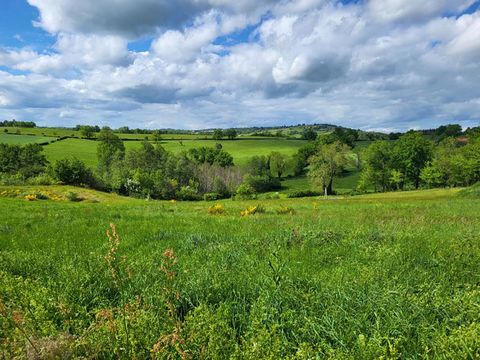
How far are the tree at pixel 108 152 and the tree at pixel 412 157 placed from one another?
81892 millimetres

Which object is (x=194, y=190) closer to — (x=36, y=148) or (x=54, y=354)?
(x=36, y=148)

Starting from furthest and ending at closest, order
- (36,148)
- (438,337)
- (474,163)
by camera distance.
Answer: (36,148), (474,163), (438,337)

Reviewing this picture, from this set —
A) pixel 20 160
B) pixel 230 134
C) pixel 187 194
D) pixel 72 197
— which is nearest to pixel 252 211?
pixel 72 197

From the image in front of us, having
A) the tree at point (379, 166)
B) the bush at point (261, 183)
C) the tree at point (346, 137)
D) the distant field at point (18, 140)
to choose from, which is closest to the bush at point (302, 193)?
the tree at point (379, 166)

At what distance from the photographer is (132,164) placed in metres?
104

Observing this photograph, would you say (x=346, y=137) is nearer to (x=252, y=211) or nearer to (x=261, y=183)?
(x=261, y=183)

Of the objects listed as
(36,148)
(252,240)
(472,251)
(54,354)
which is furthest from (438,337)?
(36,148)

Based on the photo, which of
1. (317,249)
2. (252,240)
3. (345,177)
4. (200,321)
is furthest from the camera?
(345,177)

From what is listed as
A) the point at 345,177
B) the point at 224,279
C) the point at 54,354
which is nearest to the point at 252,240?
the point at 224,279

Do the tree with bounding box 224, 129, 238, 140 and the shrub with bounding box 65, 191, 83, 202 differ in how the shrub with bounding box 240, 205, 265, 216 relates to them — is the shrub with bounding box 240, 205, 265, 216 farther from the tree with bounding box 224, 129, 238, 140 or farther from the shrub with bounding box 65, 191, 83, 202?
the tree with bounding box 224, 129, 238, 140

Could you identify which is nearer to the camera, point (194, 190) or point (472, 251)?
point (472, 251)

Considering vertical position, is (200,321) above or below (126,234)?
above

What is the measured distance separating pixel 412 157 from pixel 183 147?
304 feet

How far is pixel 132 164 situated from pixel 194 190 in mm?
20038
